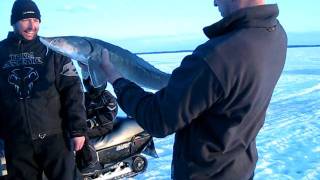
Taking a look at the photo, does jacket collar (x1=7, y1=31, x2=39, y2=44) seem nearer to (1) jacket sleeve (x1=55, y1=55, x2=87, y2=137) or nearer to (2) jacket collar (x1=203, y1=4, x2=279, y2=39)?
(1) jacket sleeve (x1=55, y1=55, x2=87, y2=137)

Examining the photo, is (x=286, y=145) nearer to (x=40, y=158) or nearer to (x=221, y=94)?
(x=40, y=158)

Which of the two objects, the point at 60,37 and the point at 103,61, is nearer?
the point at 103,61

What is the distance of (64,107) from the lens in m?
3.95

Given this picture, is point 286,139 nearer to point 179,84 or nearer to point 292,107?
point 292,107

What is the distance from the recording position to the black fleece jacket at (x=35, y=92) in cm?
373

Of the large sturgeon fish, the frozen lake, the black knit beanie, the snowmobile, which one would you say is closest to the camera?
the large sturgeon fish

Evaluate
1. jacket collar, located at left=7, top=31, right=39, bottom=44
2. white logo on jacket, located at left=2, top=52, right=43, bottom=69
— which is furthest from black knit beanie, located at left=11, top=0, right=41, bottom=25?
white logo on jacket, located at left=2, top=52, right=43, bottom=69

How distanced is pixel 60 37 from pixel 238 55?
1187 mm

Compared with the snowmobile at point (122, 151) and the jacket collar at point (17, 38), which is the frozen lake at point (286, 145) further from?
the jacket collar at point (17, 38)

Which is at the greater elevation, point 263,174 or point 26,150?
point 26,150

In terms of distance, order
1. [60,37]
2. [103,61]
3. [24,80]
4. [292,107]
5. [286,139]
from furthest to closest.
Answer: [292,107] → [286,139] → [24,80] → [60,37] → [103,61]

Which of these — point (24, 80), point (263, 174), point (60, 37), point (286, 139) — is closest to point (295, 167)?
point (263, 174)

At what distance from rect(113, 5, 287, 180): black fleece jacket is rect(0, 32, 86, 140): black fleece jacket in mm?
1639

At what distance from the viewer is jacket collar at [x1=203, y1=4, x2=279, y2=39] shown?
6.88ft
